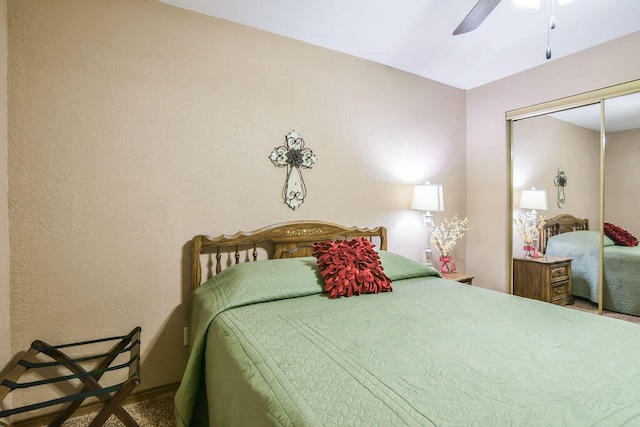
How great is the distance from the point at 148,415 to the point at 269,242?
1.25 m

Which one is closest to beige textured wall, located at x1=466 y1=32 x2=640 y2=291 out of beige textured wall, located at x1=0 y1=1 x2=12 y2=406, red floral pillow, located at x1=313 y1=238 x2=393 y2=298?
red floral pillow, located at x1=313 y1=238 x2=393 y2=298

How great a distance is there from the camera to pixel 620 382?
954mm

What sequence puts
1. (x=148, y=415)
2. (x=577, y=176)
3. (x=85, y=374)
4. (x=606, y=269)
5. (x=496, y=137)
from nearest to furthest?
(x=85, y=374)
(x=148, y=415)
(x=606, y=269)
(x=577, y=176)
(x=496, y=137)

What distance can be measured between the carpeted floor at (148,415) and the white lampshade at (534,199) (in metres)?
3.30

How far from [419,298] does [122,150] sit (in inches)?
76.7

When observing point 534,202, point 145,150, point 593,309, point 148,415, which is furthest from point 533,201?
point 148,415

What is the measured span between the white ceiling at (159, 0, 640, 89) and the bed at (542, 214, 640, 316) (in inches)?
56.3

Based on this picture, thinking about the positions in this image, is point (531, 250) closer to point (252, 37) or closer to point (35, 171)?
point (252, 37)

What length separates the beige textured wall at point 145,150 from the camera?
1712mm

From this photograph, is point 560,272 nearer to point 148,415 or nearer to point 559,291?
point 559,291

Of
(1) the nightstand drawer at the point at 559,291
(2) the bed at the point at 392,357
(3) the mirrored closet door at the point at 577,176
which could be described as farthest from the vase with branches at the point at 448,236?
(2) the bed at the point at 392,357

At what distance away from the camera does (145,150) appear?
77.4 inches

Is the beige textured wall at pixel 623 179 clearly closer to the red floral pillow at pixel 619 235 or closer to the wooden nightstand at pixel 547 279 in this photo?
the red floral pillow at pixel 619 235

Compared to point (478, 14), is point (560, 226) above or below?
below
